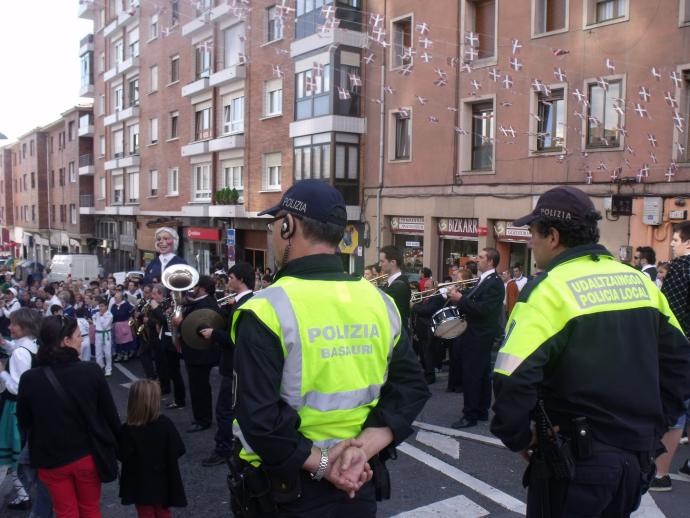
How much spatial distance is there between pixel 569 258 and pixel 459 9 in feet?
54.4

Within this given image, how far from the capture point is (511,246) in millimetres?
17047

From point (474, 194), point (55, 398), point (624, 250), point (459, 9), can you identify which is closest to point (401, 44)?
point (459, 9)

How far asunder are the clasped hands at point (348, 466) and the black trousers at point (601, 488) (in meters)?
0.90

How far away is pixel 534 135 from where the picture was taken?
15.6 metres

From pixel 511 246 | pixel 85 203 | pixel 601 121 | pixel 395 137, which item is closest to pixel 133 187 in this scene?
pixel 85 203

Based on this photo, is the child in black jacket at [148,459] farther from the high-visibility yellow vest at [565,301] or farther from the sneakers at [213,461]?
the high-visibility yellow vest at [565,301]

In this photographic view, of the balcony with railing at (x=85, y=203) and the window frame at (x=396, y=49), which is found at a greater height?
the window frame at (x=396, y=49)

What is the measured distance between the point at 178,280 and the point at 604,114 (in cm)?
1127

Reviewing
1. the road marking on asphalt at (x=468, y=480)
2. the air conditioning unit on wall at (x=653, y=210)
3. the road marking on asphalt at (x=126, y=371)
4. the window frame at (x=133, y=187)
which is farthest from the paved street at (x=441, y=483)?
the window frame at (x=133, y=187)

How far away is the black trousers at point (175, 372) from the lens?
848 centimetres

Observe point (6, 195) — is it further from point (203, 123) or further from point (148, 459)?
point (148, 459)

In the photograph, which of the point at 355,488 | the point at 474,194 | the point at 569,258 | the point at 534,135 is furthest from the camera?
the point at 474,194

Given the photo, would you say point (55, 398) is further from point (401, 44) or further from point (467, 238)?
point (401, 44)

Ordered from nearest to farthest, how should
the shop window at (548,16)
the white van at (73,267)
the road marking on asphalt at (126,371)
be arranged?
the road marking on asphalt at (126,371)
the shop window at (548,16)
the white van at (73,267)
